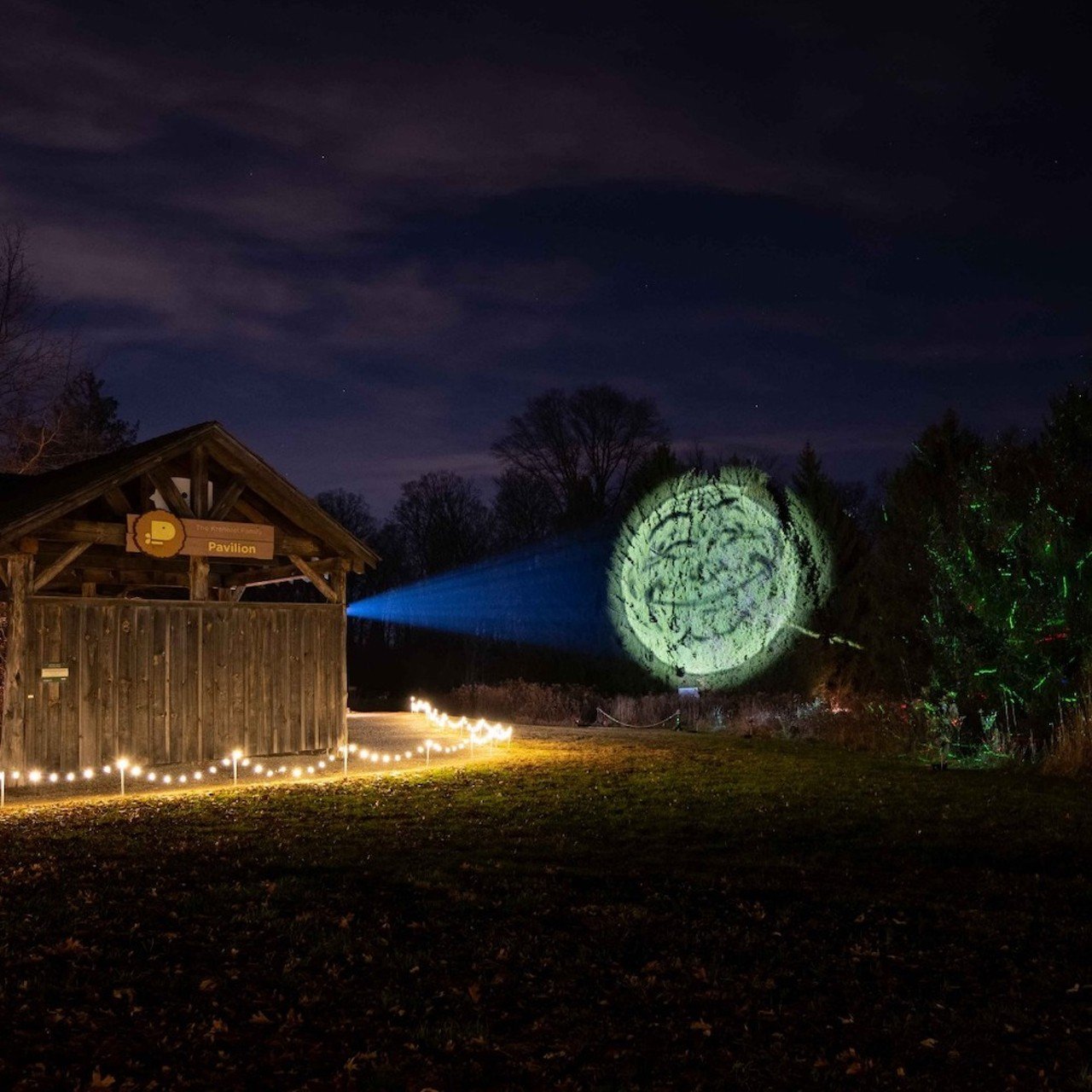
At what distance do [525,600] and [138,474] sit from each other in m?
25.1

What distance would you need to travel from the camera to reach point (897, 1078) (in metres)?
4.98

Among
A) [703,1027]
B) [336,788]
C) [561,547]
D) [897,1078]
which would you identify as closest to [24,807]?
[336,788]

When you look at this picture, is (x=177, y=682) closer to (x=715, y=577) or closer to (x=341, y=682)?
(x=341, y=682)

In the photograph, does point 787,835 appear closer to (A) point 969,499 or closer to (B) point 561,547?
(A) point 969,499

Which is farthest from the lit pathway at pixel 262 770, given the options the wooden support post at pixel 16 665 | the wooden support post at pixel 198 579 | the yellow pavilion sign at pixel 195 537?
the yellow pavilion sign at pixel 195 537

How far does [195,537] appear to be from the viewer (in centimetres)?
1520

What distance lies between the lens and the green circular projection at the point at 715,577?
27484 millimetres

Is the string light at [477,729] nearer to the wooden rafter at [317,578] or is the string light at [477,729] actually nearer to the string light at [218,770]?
the string light at [218,770]

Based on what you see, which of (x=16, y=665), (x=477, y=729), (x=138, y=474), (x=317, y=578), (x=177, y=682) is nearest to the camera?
(x=16, y=665)

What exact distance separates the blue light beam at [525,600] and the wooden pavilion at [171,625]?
1144 centimetres

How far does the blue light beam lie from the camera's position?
3347 cm

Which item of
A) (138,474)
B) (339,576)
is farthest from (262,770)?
(138,474)

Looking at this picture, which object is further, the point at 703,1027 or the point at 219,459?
the point at 219,459

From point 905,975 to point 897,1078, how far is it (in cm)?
142
